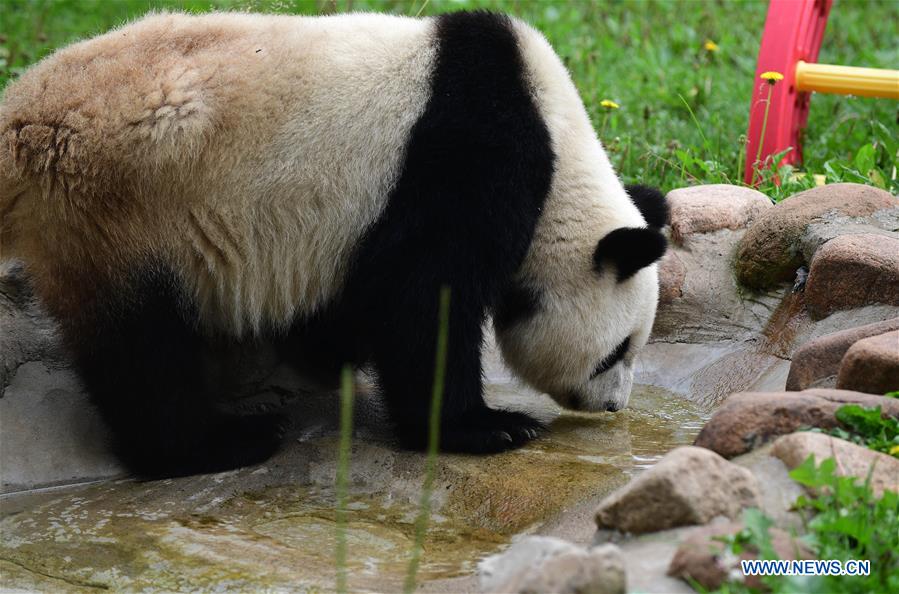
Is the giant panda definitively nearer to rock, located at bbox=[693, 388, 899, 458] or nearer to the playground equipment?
rock, located at bbox=[693, 388, 899, 458]

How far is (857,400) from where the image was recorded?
287 centimetres

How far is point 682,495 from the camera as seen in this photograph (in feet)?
7.95

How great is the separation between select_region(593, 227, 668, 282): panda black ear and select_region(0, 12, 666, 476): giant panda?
0.03ft

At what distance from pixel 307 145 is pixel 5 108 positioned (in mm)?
963

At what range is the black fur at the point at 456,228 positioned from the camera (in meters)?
3.68

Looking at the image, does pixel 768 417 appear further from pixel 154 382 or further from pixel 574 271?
pixel 154 382

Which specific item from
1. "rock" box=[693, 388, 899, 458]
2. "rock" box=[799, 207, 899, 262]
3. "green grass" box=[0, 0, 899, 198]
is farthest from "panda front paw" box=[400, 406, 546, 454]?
"green grass" box=[0, 0, 899, 198]

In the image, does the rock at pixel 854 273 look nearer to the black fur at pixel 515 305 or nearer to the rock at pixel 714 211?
the rock at pixel 714 211

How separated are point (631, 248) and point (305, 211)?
3.59 feet

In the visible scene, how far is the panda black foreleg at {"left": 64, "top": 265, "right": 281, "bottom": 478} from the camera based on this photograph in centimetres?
352

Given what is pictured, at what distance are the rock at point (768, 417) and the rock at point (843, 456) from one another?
0.10 m

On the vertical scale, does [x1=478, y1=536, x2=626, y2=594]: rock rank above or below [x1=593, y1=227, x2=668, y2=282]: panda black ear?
below

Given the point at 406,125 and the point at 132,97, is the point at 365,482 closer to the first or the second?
the point at 406,125

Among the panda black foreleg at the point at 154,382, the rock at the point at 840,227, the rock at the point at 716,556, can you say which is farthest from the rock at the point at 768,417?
the panda black foreleg at the point at 154,382
